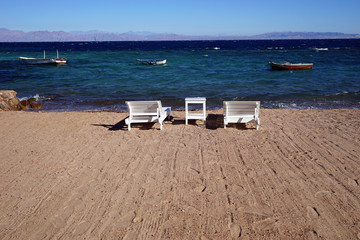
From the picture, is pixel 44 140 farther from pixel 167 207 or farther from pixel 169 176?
pixel 167 207

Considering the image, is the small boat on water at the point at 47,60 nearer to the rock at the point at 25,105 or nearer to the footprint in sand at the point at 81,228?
the rock at the point at 25,105

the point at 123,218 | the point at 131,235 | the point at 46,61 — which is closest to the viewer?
the point at 131,235

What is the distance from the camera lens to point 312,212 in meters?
4.24

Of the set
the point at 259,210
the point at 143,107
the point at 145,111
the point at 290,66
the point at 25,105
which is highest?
the point at 290,66

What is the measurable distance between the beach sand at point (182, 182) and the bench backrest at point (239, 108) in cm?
45

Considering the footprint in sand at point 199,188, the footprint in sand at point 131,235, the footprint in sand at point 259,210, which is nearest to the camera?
the footprint in sand at point 131,235

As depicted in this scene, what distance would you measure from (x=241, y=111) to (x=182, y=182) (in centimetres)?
389

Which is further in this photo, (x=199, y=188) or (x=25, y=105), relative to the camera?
(x=25, y=105)

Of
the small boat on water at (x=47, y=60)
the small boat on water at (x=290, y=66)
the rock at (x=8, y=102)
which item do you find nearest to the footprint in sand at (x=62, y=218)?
the rock at (x=8, y=102)

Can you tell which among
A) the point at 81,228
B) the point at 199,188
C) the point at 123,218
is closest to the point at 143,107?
the point at 199,188

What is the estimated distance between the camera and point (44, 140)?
25.1 ft

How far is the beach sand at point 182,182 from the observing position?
400cm

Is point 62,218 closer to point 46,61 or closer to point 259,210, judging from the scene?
point 259,210

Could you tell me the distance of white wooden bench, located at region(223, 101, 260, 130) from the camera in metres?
8.08
